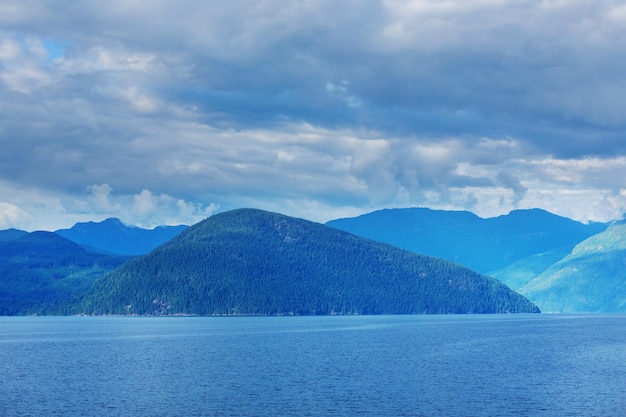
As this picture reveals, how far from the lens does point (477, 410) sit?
103 meters

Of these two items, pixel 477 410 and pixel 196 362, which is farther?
pixel 196 362

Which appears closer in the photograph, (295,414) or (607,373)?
(295,414)

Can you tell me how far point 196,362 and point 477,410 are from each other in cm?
7610

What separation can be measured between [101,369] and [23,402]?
42.4m

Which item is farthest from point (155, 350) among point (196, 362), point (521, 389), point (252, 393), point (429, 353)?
point (521, 389)

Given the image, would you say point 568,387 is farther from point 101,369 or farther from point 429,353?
point 101,369

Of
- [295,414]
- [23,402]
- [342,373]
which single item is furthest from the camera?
[342,373]

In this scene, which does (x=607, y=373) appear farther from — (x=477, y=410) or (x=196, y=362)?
(x=196, y=362)

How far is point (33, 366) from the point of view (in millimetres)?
157125

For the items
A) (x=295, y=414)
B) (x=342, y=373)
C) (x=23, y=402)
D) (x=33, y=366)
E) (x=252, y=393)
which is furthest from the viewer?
(x=33, y=366)

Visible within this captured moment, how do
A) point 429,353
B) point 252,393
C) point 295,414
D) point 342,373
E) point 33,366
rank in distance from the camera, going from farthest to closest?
point 429,353 < point 33,366 < point 342,373 < point 252,393 < point 295,414

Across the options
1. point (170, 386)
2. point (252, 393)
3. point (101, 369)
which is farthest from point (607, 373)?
point (101, 369)

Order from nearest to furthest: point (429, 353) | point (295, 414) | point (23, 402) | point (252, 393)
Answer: point (295, 414) < point (23, 402) < point (252, 393) < point (429, 353)

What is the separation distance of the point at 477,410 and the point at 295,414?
926 inches
